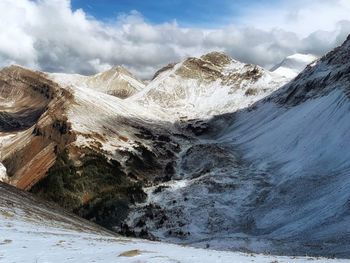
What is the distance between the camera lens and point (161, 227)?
64250 mm

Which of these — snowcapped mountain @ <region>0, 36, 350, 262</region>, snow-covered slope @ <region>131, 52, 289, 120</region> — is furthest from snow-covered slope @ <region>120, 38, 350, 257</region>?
snow-covered slope @ <region>131, 52, 289, 120</region>

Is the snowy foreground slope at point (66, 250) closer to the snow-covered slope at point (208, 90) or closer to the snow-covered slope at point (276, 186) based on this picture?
the snow-covered slope at point (276, 186)

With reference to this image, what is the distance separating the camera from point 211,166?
9550 cm

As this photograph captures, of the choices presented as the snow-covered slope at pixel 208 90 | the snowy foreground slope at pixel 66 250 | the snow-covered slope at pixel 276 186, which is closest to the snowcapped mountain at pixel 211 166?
the snow-covered slope at pixel 276 186

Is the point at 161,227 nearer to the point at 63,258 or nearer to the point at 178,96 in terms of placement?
the point at 63,258

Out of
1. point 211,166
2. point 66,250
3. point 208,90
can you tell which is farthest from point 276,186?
point 208,90

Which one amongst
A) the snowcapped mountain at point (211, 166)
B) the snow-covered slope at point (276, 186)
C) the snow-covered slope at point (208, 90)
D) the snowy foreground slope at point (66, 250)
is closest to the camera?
the snowy foreground slope at point (66, 250)

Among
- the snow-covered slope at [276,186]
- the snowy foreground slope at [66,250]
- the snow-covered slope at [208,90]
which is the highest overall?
the snow-covered slope at [208,90]

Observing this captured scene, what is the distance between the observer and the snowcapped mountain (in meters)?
57.4

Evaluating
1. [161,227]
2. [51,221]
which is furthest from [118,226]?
[51,221]

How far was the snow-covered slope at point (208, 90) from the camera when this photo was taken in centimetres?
16288

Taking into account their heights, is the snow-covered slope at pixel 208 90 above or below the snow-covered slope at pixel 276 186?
above

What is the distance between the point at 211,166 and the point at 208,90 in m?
91.0

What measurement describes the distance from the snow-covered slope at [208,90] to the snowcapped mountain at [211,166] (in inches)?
98.4
